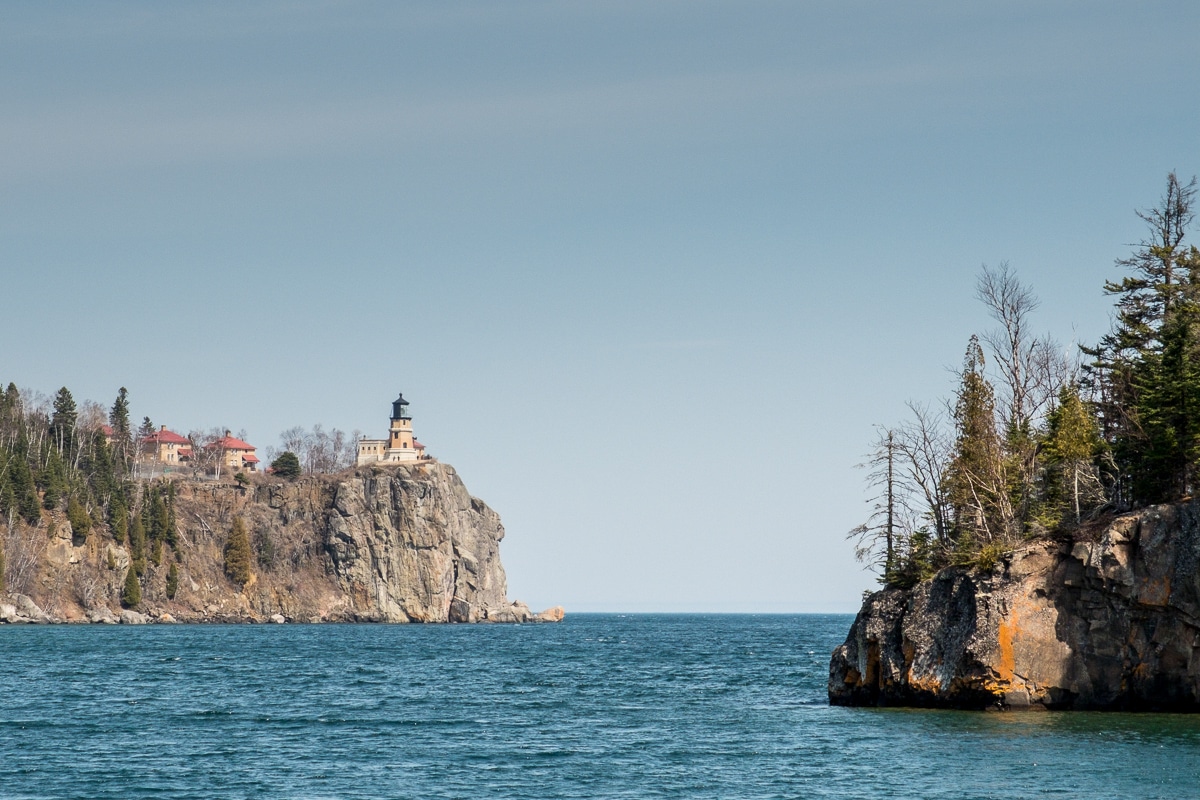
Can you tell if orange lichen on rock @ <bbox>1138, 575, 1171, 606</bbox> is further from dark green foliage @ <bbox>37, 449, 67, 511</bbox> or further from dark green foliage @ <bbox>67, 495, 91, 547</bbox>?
dark green foliage @ <bbox>37, 449, 67, 511</bbox>

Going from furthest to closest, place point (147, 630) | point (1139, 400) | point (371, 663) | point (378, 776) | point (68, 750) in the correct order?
point (147, 630) < point (371, 663) < point (1139, 400) < point (68, 750) < point (378, 776)

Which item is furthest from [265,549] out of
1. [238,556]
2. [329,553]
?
[329,553]

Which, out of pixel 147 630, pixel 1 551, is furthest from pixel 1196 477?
pixel 1 551

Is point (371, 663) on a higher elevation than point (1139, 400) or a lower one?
lower

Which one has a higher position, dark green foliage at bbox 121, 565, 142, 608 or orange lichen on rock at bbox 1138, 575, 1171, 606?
orange lichen on rock at bbox 1138, 575, 1171, 606

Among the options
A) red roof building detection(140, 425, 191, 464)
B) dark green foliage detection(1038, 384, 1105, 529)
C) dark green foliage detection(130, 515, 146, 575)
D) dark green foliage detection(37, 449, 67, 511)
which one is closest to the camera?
dark green foliage detection(1038, 384, 1105, 529)

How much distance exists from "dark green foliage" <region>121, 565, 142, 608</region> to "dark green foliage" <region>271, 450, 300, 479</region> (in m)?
39.3

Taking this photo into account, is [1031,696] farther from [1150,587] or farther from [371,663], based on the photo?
[371,663]

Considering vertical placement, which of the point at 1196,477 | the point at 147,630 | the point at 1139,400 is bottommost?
the point at 147,630

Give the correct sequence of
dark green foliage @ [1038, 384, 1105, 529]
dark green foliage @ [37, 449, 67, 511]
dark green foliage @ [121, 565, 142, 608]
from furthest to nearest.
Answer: dark green foliage @ [121, 565, 142, 608]
dark green foliage @ [37, 449, 67, 511]
dark green foliage @ [1038, 384, 1105, 529]

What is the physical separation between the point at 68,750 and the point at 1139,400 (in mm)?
38020

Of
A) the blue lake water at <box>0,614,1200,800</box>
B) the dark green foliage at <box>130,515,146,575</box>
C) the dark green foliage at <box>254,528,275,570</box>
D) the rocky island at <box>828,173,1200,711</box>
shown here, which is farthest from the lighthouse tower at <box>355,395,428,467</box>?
the rocky island at <box>828,173,1200,711</box>

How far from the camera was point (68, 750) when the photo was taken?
3684 centimetres

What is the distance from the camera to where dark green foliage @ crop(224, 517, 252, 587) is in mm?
171625
